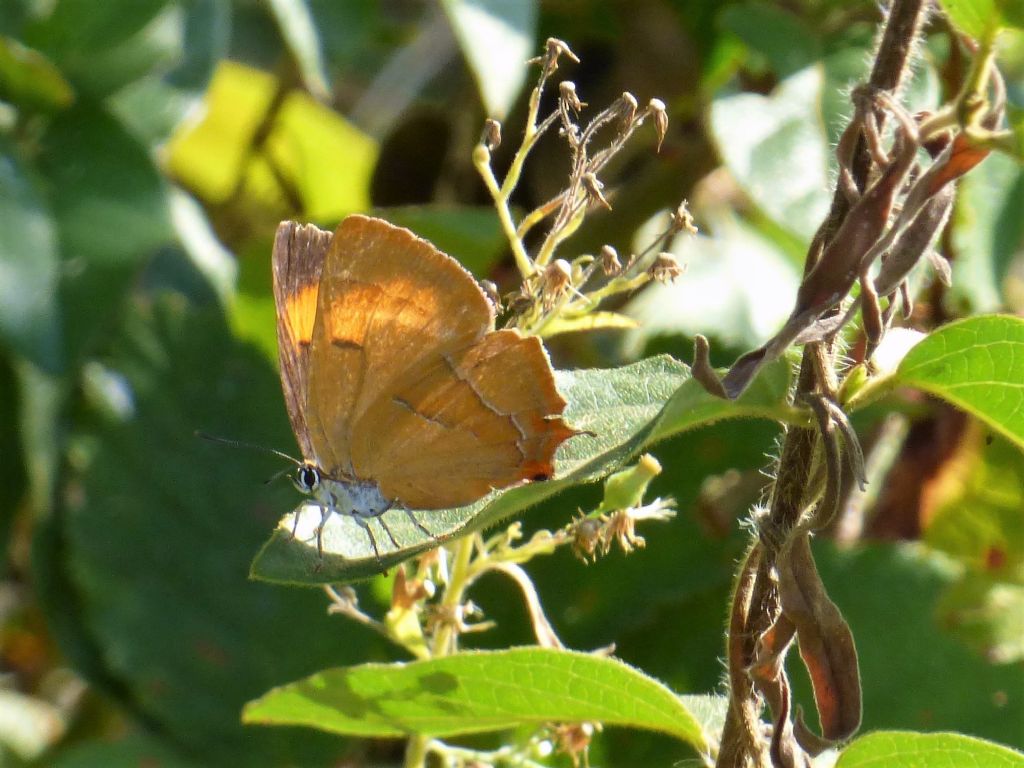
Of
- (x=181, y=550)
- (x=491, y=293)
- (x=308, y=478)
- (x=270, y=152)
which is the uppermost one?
(x=491, y=293)

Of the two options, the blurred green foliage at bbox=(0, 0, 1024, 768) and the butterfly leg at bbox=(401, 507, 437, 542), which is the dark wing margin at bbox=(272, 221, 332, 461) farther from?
the blurred green foliage at bbox=(0, 0, 1024, 768)

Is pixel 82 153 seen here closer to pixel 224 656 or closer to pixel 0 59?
pixel 0 59

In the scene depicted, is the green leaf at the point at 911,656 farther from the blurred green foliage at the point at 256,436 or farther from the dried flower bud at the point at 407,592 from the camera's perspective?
the dried flower bud at the point at 407,592

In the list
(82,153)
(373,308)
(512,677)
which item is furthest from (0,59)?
(512,677)

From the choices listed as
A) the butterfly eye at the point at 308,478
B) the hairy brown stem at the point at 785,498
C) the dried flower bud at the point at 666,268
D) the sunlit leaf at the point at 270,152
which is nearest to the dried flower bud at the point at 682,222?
the dried flower bud at the point at 666,268

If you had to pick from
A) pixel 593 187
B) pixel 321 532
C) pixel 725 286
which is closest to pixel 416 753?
pixel 321 532

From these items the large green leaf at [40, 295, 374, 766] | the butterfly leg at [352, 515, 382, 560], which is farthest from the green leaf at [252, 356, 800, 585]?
the large green leaf at [40, 295, 374, 766]

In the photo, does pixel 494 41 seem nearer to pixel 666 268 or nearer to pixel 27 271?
pixel 27 271
